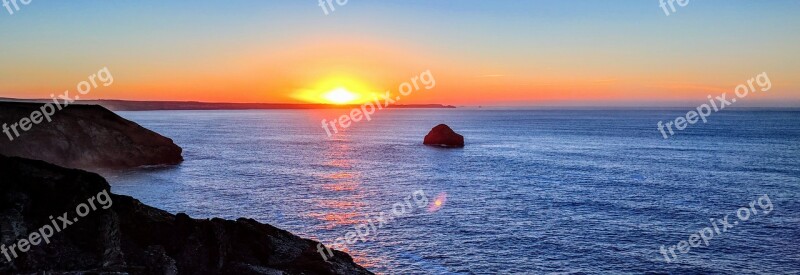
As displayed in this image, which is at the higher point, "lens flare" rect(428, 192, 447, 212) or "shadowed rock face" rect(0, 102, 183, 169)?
"shadowed rock face" rect(0, 102, 183, 169)

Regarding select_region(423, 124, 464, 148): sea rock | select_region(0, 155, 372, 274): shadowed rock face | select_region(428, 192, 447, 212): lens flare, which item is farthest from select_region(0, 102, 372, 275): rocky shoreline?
select_region(423, 124, 464, 148): sea rock

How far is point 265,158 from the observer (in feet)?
349

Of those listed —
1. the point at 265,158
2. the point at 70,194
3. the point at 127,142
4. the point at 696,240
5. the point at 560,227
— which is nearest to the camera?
the point at 70,194

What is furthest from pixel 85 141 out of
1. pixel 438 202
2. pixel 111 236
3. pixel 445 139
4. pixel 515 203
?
pixel 445 139

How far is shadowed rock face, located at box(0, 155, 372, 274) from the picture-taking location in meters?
21.1

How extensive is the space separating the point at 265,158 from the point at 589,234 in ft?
241

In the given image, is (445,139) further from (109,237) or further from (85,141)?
(109,237)

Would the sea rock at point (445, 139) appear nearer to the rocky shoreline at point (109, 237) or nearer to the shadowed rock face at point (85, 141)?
the shadowed rock face at point (85, 141)

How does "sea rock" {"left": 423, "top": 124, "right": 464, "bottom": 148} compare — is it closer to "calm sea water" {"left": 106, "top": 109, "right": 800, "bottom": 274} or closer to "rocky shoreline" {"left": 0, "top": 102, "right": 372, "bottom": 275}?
"calm sea water" {"left": 106, "top": 109, "right": 800, "bottom": 274}

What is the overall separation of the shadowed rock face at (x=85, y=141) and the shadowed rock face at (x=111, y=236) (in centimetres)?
6111

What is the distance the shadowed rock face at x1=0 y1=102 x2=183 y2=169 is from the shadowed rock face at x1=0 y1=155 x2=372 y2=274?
61.1m

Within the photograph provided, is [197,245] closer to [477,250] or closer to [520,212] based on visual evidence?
[477,250]

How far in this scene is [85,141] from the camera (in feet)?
272

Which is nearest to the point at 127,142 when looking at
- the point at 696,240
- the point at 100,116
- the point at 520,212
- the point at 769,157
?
the point at 100,116
